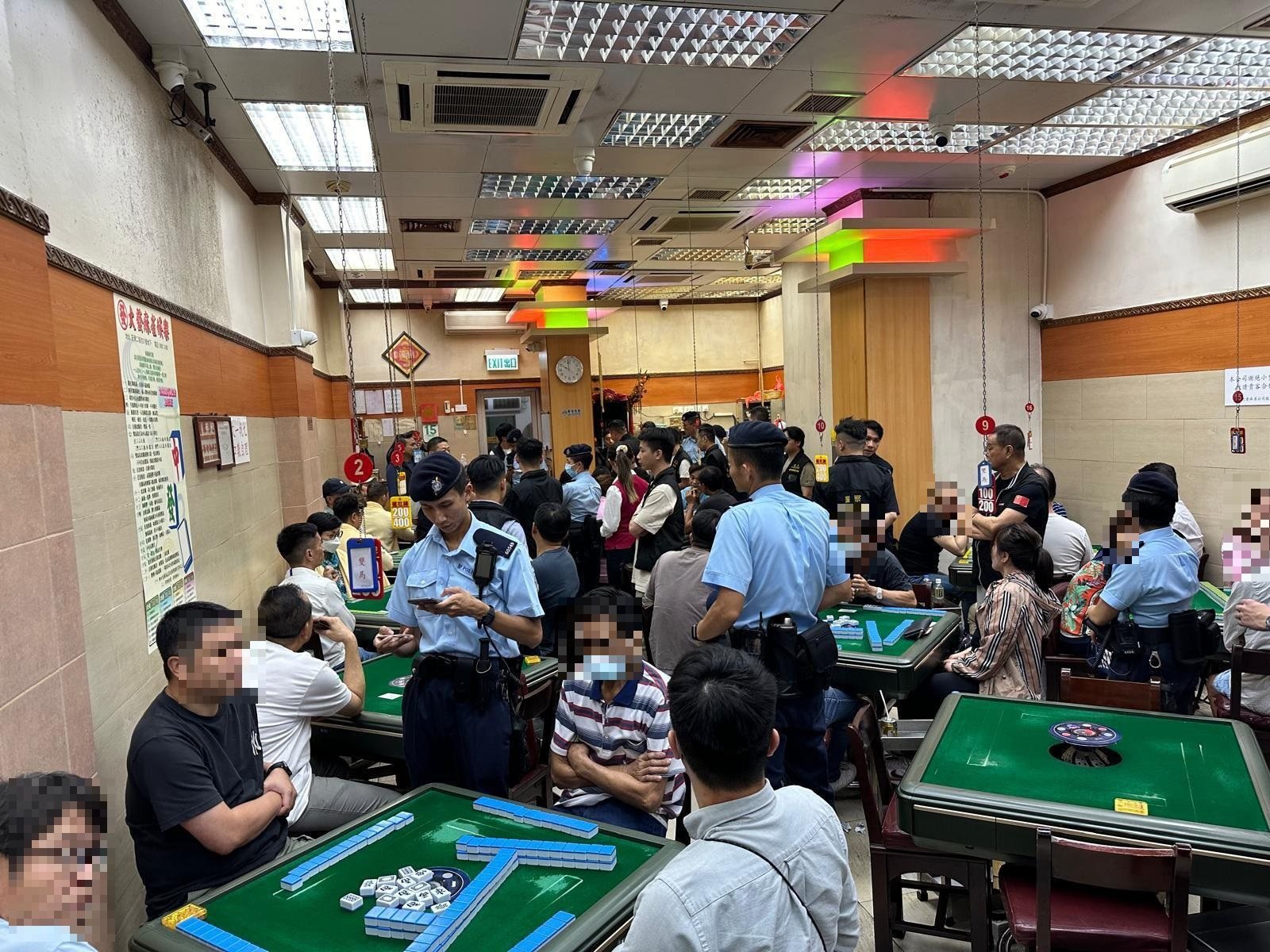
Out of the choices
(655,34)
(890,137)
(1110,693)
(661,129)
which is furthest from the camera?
(890,137)

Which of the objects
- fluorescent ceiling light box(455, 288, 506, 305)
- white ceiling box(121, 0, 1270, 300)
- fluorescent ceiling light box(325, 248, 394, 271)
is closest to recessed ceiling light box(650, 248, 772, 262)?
white ceiling box(121, 0, 1270, 300)

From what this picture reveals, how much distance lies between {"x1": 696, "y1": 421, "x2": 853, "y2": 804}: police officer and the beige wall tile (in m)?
5.74

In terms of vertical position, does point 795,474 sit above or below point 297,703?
above

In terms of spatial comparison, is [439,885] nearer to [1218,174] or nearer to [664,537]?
[664,537]

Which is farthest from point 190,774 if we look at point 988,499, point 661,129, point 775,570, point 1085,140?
point 1085,140

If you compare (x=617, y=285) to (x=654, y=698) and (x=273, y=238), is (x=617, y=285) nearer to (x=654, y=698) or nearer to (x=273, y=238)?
(x=273, y=238)

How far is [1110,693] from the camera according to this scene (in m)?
3.03

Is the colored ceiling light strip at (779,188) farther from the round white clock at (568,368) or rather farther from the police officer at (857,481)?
the round white clock at (568,368)

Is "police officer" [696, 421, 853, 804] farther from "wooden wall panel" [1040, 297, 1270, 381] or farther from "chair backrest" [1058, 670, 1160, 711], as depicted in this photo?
"wooden wall panel" [1040, 297, 1270, 381]

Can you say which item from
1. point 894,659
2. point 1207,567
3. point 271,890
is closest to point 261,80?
point 271,890

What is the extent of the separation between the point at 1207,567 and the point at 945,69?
4.61 m

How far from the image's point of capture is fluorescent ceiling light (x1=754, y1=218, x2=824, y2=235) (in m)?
8.70

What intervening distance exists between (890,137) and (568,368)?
6.99 m

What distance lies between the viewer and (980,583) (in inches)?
199
